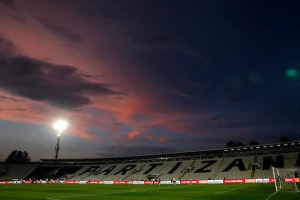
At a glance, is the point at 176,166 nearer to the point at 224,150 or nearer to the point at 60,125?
the point at 224,150

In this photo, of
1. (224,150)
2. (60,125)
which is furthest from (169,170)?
(60,125)

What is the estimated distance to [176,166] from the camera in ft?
278

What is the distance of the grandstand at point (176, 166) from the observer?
6794cm

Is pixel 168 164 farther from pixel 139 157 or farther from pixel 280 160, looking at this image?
pixel 280 160

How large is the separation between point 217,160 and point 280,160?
19437 millimetres

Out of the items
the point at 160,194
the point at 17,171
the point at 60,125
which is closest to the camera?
the point at 160,194

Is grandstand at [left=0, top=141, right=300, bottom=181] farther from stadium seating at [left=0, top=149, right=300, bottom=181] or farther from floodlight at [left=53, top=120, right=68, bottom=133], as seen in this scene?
floodlight at [left=53, top=120, right=68, bottom=133]

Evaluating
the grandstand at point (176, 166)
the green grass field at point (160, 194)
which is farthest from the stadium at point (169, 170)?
the green grass field at point (160, 194)

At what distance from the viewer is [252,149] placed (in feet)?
256

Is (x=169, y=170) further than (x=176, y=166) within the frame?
No

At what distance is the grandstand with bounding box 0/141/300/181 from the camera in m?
67.9

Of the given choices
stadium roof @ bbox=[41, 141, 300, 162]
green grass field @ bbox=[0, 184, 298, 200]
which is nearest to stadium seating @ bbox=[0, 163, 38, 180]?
stadium roof @ bbox=[41, 141, 300, 162]

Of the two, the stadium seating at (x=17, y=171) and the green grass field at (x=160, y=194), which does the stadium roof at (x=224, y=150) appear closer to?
the stadium seating at (x=17, y=171)

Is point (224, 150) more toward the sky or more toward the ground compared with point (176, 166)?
more toward the sky
